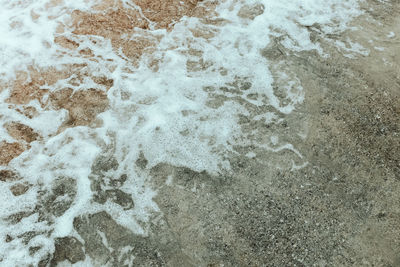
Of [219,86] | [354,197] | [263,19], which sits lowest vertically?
[354,197]

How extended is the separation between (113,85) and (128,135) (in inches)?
41.4

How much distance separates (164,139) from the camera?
411 cm

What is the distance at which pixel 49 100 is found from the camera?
179 inches

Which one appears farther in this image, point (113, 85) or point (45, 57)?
point (45, 57)

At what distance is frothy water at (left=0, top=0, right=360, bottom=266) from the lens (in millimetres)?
3578

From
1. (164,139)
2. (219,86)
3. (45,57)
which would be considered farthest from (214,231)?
(45,57)

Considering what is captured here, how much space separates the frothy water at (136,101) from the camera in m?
3.58

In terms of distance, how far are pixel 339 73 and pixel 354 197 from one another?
2.09 meters

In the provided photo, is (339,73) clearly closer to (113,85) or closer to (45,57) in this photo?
(113,85)

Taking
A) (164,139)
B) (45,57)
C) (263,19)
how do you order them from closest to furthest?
(164,139)
(45,57)
(263,19)

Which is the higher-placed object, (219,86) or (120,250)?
(219,86)

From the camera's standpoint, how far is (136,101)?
4.52 m

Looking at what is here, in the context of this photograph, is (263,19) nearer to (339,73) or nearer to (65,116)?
(339,73)

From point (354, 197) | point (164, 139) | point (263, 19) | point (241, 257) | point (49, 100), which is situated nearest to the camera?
point (241, 257)
